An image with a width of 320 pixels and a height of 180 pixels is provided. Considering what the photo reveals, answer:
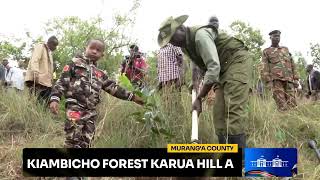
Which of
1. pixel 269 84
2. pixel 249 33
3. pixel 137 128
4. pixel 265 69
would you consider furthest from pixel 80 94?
pixel 249 33

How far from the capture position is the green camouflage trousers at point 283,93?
18.1 feet

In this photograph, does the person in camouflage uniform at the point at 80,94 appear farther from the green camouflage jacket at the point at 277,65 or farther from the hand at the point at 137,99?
the green camouflage jacket at the point at 277,65

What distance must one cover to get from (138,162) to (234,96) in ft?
2.97

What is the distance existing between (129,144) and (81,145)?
504 millimetres

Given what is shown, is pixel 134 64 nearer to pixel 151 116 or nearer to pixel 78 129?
pixel 151 116

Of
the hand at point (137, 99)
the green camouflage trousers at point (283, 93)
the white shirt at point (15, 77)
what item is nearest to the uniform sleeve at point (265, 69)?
the green camouflage trousers at point (283, 93)

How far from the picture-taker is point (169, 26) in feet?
10.7

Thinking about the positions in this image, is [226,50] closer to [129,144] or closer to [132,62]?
[129,144]

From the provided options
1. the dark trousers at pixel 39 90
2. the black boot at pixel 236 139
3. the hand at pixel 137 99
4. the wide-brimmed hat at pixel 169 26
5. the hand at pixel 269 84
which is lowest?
the black boot at pixel 236 139

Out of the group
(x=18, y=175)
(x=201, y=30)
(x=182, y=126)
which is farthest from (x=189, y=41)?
(x=18, y=175)

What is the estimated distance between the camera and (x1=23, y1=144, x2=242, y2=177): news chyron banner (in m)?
2.75

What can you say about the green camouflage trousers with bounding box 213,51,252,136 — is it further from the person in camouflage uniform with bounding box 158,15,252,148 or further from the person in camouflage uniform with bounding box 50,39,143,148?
the person in camouflage uniform with bounding box 50,39,143,148

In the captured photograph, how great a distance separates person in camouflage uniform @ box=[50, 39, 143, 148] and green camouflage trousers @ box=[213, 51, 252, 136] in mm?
953

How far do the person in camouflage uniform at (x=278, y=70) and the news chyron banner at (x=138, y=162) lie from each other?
3127 mm
